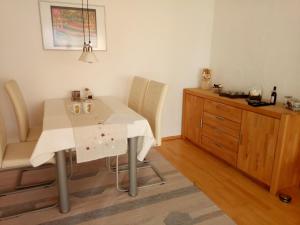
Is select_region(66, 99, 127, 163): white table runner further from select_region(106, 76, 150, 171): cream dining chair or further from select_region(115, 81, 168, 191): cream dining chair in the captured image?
select_region(106, 76, 150, 171): cream dining chair

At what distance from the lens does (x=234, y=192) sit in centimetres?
224

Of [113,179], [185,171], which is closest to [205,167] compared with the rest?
[185,171]

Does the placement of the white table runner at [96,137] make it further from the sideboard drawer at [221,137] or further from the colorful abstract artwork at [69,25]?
the sideboard drawer at [221,137]

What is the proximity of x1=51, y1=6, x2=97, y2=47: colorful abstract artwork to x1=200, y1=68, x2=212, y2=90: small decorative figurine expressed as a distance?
1629mm

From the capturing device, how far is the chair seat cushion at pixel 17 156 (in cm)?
178

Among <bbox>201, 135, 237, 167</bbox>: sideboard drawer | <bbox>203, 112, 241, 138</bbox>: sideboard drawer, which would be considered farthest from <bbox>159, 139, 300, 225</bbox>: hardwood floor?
<bbox>203, 112, 241, 138</bbox>: sideboard drawer

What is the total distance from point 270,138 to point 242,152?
407 mm

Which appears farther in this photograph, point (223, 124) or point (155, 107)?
point (223, 124)

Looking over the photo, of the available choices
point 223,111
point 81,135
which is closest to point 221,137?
point 223,111

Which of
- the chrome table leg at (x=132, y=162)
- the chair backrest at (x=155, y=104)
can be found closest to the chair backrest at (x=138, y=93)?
the chair backrest at (x=155, y=104)

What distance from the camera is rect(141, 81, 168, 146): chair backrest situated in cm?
221

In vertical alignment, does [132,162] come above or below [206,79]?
below

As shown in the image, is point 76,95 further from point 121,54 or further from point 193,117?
point 193,117

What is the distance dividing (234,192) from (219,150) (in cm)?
68
